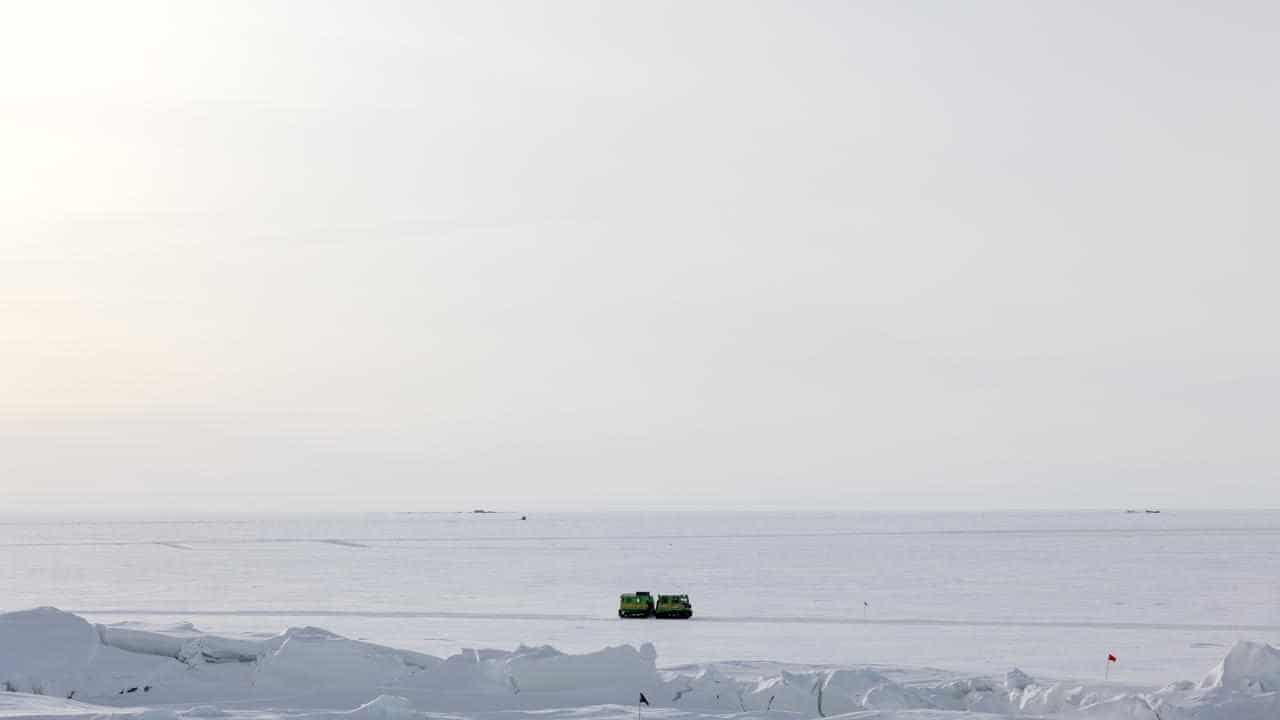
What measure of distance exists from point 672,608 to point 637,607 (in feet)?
5.22

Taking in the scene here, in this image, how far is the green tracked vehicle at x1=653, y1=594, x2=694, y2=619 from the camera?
63781mm

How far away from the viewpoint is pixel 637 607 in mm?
64562

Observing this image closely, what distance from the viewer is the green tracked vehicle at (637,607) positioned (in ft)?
210

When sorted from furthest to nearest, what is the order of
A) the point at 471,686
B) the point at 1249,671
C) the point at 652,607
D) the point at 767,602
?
the point at 767,602 < the point at 652,607 < the point at 471,686 < the point at 1249,671

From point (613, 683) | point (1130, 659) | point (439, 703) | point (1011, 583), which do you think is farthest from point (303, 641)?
point (1011, 583)

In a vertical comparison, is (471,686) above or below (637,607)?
above

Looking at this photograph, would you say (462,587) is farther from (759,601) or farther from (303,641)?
(303,641)

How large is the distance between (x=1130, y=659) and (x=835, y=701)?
61.9ft

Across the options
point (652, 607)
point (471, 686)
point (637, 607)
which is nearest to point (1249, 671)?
point (471, 686)

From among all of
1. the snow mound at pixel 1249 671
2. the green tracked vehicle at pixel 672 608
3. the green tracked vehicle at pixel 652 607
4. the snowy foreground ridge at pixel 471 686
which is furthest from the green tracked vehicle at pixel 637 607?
the snow mound at pixel 1249 671

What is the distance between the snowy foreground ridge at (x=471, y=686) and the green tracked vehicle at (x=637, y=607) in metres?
32.7

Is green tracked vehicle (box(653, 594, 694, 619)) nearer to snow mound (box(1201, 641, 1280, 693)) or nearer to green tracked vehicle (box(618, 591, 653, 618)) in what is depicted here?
green tracked vehicle (box(618, 591, 653, 618))

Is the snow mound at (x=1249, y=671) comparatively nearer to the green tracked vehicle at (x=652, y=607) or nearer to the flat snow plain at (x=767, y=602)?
the flat snow plain at (x=767, y=602)

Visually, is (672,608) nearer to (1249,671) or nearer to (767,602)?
(767,602)
